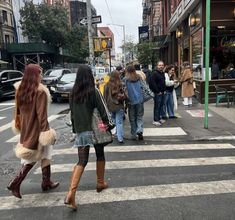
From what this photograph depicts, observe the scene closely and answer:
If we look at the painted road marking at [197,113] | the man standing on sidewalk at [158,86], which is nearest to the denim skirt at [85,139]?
the man standing on sidewalk at [158,86]

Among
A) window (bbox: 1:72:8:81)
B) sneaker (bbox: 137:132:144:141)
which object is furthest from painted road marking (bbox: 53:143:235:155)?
window (bbox: 1:72:8:81)

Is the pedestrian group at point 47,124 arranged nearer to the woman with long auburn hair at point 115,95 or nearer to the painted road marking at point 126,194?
the painted road marking at point 126,194

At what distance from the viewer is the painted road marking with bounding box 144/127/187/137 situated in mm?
9266

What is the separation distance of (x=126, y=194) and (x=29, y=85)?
1.91m

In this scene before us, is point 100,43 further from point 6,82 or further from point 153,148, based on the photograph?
point 153,148

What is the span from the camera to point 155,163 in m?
6.62

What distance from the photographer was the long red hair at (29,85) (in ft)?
16.1

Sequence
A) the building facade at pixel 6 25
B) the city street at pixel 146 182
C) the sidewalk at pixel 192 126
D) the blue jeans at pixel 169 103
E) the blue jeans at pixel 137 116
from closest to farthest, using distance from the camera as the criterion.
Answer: the city street at pixel 146 182 → the blue jeans at pixel 137 116 → the sidewalk at pixel 192 126 → the blue jeans at pixel 169 103 → the building facade at pixel 6 25

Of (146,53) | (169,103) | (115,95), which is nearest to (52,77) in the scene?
(169,103)

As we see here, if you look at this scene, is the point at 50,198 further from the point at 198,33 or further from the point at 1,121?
the point at 198,33

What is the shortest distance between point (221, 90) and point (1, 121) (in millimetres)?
8001

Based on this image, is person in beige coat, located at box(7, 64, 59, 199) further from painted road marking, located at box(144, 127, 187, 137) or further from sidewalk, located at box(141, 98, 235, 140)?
sidewalk, located at box(141, 98, 235, 140)

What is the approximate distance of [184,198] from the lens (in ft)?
16.0

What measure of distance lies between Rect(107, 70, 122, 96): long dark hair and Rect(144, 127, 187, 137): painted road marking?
161 cm
